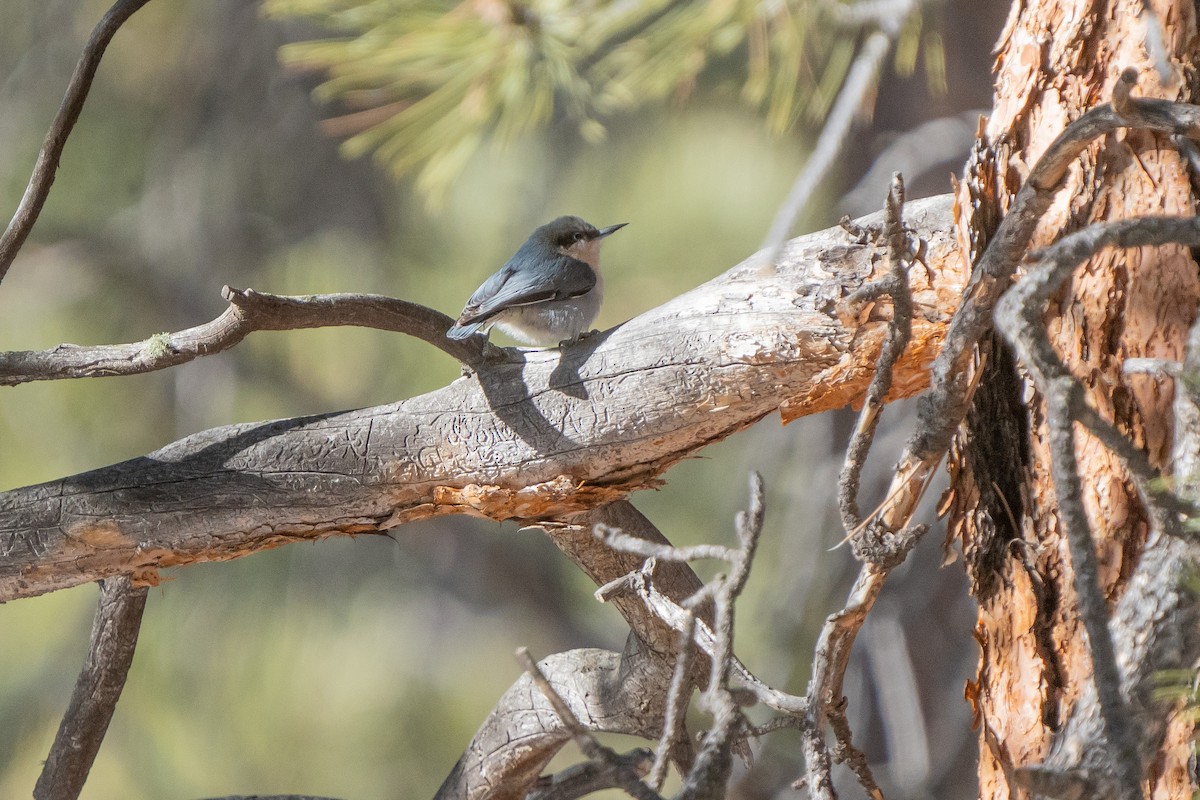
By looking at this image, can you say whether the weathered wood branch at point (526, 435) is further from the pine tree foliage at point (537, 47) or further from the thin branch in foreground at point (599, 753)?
the thin branch in foreground at point (599, 753)

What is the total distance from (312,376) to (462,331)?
204 centimetres

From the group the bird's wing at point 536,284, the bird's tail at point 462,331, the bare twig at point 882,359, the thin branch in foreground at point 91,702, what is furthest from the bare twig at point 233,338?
the bare twig at point 882,359

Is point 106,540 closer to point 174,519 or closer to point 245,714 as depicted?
point 174,519

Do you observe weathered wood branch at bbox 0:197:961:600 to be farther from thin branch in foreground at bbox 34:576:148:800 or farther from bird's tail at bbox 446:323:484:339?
thin branch in foreground at bbox 34:576:148:800

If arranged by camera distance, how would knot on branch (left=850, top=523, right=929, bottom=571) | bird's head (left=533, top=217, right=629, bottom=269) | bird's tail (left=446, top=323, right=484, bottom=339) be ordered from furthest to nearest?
bird's head (left=533, top=217, right=629, bottom=269) → bird's tail (left=446, top=323, right=484, bottom=339) → knot on branch (left=850, top=523, right=929, bottom=571)

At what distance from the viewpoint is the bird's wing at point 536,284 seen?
1785 millimetres

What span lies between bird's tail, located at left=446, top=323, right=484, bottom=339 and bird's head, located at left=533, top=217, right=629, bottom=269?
64 centimetres

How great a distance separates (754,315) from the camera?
1.22 metres

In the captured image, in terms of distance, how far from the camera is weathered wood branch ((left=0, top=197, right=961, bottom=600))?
119cm

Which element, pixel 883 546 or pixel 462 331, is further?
pixel 462 331

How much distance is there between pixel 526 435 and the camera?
1.32 meters

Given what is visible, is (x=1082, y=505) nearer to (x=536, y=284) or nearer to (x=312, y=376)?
(x=536, y=284)

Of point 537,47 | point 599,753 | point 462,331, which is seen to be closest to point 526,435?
point 462,331

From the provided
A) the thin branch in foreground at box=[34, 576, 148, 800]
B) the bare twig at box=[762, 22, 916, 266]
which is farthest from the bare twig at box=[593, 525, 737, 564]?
the thin branch in foreground at box=[34, 576, 148, 800]
